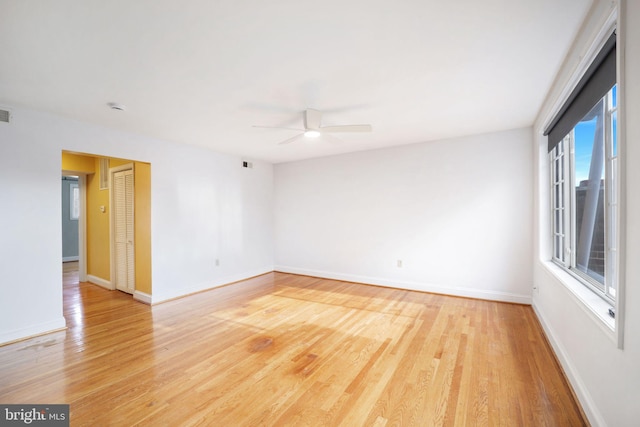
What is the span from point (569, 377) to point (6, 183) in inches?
218

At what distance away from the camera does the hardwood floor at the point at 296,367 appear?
187cm

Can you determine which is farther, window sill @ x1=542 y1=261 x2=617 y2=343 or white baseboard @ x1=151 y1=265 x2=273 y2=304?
white baseboard @ x1=151 y1=265 x2=273 y2=304

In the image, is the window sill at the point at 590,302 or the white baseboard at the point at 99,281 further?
the white baseboard at the point at 99,281

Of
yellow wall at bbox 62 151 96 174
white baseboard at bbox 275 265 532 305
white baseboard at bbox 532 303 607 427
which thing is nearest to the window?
white baseboard at bbox 532 303 607 427

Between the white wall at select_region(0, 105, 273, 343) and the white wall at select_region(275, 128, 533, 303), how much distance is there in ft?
3.16

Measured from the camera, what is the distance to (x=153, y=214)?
167 inches

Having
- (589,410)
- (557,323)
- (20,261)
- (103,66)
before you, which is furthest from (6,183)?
(557,323)

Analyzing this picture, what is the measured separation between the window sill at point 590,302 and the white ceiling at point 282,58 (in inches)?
70.2

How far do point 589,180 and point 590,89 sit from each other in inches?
29.0

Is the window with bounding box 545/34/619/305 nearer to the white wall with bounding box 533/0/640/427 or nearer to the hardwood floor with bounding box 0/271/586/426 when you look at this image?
the white wall with bounding box 533/0/640/427

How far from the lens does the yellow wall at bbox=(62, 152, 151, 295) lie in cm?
428

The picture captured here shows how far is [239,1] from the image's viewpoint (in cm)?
154

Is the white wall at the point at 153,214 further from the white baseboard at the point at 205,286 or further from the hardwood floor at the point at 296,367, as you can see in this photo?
the hardwood floor at the point at 296,367

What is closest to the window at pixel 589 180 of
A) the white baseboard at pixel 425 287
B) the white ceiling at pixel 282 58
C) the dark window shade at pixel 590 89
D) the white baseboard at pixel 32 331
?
the dark window shade at pixel 590 89
